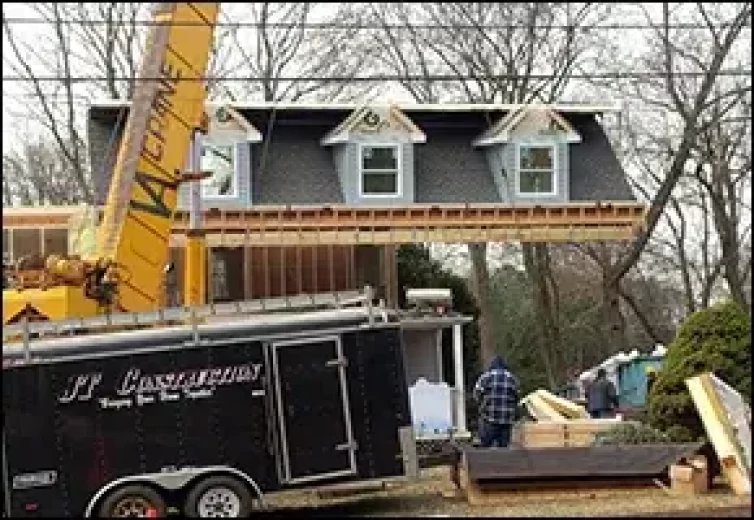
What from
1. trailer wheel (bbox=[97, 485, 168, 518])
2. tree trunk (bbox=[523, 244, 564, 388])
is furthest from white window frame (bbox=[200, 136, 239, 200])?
trailer wheel (bbox=[97, 485, 168, 518])

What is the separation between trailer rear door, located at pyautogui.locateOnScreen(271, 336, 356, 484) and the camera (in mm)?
15338

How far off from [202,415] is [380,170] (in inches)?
625

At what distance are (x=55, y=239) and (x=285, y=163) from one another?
5360mm

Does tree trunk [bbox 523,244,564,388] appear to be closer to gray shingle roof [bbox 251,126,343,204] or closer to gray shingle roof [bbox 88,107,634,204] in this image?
gray shingle roof [bbox 88,107,634,204]

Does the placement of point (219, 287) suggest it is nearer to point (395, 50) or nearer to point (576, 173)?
point (576, 173)

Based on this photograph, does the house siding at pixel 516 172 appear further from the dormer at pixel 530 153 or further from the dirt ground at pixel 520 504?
the dirt ground at pixel 520 504

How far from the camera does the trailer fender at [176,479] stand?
14953 mm

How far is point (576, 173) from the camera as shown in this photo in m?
31.8

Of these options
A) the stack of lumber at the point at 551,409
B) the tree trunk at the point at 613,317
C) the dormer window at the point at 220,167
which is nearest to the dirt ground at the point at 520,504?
the stack of lumber at the point at 551,409

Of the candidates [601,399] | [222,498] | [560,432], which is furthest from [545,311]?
[222,498]

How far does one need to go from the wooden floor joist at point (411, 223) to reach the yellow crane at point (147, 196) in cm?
970

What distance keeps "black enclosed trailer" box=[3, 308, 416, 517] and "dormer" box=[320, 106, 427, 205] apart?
14865 millimetres

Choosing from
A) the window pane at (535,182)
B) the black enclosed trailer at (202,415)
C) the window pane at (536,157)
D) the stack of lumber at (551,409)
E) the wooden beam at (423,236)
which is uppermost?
the window pane at (536,157)

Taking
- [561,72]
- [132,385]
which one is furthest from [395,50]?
[132,385]
